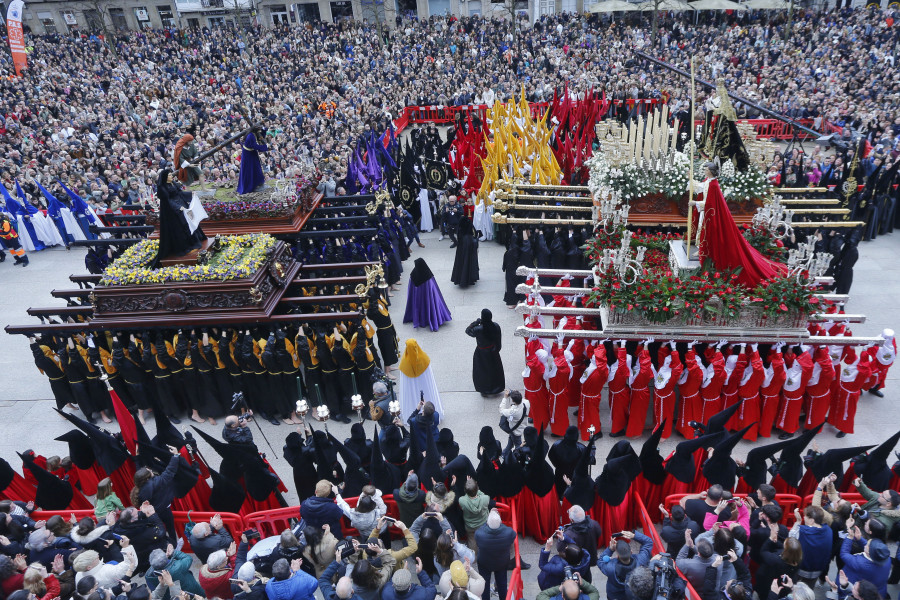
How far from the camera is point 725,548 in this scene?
4.99 m

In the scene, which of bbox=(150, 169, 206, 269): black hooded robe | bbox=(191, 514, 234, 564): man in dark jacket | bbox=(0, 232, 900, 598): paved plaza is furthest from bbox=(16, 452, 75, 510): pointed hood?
bbox=(150, 169, 206, 269): black hooded robe

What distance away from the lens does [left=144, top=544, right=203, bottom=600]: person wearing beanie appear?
5504mm

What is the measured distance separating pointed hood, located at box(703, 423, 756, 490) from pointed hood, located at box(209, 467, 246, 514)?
5.10m

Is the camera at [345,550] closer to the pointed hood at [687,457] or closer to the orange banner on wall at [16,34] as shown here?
the pointed hood at [687,457]

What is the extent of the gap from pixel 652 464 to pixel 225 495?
476 centimetres

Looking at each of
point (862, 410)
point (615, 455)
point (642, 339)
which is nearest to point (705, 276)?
point (642, 339)

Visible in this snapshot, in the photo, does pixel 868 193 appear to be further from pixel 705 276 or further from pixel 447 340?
pixel 447 340

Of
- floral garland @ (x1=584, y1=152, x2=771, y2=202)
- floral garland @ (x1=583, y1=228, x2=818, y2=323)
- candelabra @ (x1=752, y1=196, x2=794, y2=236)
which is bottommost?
floral garland @ (x1=583, y1=228, x2=818, y2=323)

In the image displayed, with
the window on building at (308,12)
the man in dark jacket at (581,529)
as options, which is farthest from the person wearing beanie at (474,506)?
the window on building at (308,12)

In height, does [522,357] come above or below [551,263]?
below

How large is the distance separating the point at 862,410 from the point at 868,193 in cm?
723

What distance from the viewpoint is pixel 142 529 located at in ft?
19.3

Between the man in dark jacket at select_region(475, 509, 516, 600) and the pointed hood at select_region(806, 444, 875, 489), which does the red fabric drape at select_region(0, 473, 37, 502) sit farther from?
the pointed hood at select_region(806, 444, 875, 489)

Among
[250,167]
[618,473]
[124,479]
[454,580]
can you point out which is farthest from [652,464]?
[250,167]
